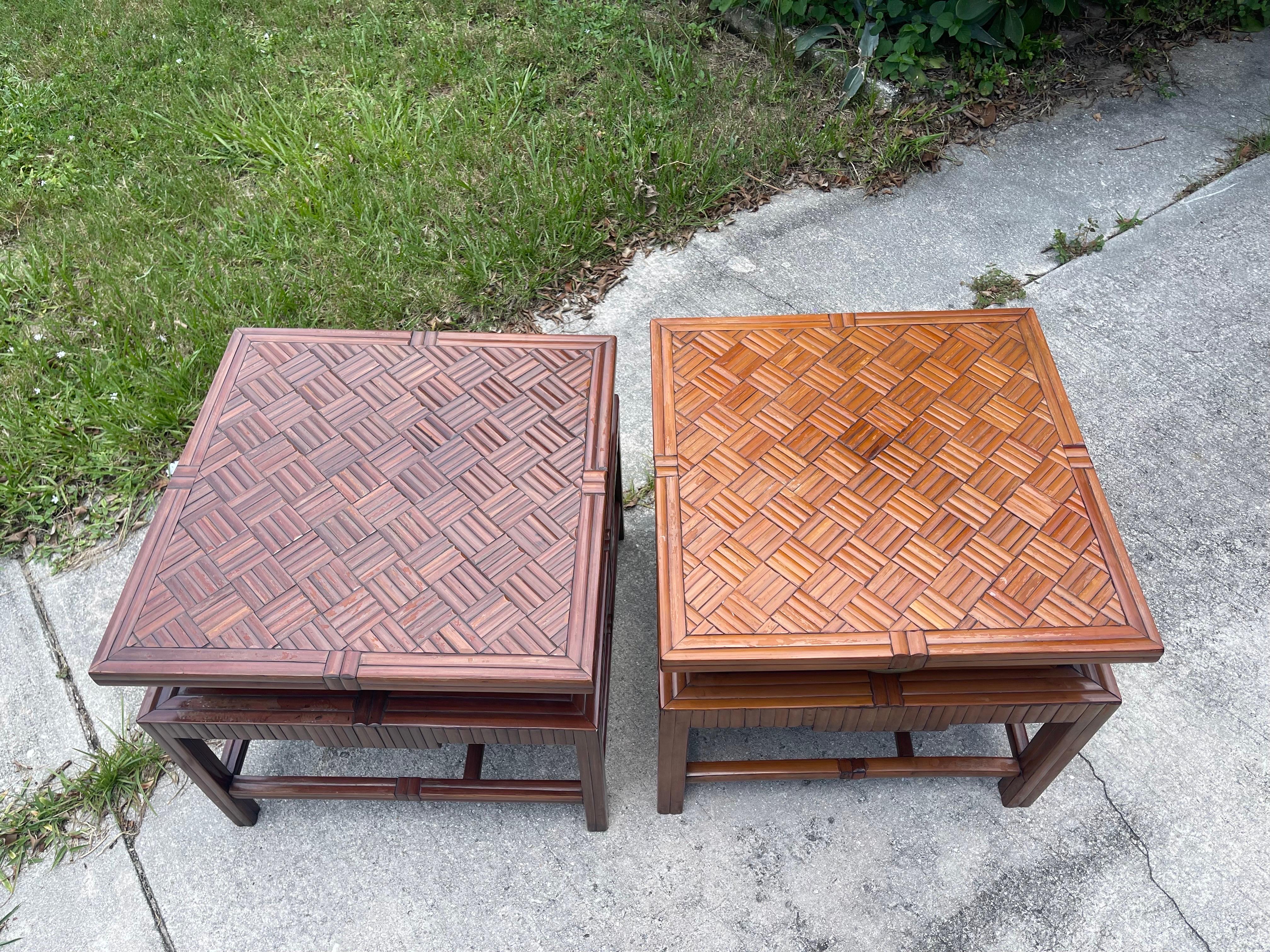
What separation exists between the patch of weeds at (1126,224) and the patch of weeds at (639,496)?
8.01 ft

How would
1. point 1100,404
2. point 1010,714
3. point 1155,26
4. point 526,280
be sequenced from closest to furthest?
point 1010,714, point 1100,404, point 526,280, point 1155,26

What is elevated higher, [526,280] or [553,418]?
[553,418]

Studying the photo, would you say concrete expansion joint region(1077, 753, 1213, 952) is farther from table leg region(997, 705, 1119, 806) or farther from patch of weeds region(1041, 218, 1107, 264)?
patch of weeds region(1041, 218, 1107, 264)

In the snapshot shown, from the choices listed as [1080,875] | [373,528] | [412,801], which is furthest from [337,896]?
[1080,875]

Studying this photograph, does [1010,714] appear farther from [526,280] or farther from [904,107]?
[904,107]

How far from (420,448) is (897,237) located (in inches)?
102

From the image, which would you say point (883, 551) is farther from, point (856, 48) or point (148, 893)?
point (856, 48)

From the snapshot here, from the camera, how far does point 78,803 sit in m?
2.47

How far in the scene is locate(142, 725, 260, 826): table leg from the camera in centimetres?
206

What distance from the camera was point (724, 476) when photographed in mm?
2125

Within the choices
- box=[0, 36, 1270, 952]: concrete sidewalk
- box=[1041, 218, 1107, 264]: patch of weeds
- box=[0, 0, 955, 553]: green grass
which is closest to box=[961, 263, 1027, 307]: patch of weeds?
box=[1041, 218, 1107, 264]: patch of weeds

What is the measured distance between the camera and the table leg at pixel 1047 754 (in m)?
2.03

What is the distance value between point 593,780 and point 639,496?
1.15 m

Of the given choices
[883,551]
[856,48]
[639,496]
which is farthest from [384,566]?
[856,48]
